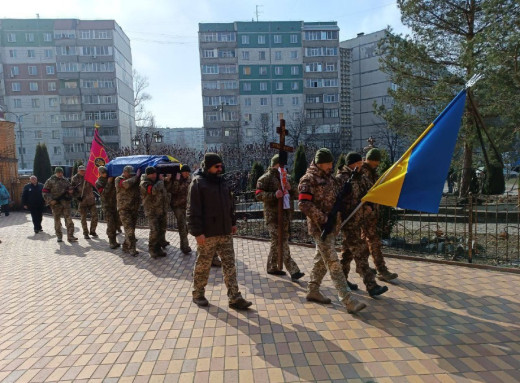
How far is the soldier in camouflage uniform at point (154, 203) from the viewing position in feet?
22.7

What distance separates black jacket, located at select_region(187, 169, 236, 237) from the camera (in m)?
4.09

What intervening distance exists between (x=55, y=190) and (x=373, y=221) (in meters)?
8.12

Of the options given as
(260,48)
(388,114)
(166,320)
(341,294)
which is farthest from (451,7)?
(260,48)

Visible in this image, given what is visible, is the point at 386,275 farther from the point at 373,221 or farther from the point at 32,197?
the point at 32,197

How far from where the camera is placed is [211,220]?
416cm

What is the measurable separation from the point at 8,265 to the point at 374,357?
23.7ft

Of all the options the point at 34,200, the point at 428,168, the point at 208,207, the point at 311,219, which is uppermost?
the point at 428,168

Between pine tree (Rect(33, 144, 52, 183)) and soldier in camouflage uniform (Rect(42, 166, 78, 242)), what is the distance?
633 inches

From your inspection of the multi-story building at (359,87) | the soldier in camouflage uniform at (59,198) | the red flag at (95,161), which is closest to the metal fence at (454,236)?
the red flag at (95,161)

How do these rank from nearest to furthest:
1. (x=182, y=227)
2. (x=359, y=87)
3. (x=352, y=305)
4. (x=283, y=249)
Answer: (x=352, y=305) < (x=283, y=249) < (x=182, y=227) < (x=359, y=87)

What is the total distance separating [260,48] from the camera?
4738 centimetres

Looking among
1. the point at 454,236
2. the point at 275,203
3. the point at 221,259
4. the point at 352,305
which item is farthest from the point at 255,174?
the point at 352,305

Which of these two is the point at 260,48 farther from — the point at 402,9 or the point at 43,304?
the point at 43,304

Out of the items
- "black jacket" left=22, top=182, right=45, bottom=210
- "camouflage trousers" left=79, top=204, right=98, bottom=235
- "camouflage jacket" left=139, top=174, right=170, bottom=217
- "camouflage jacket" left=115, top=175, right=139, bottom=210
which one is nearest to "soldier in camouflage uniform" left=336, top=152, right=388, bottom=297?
"camouflage jacket" left=139, top=174, right=170, bottom=217
